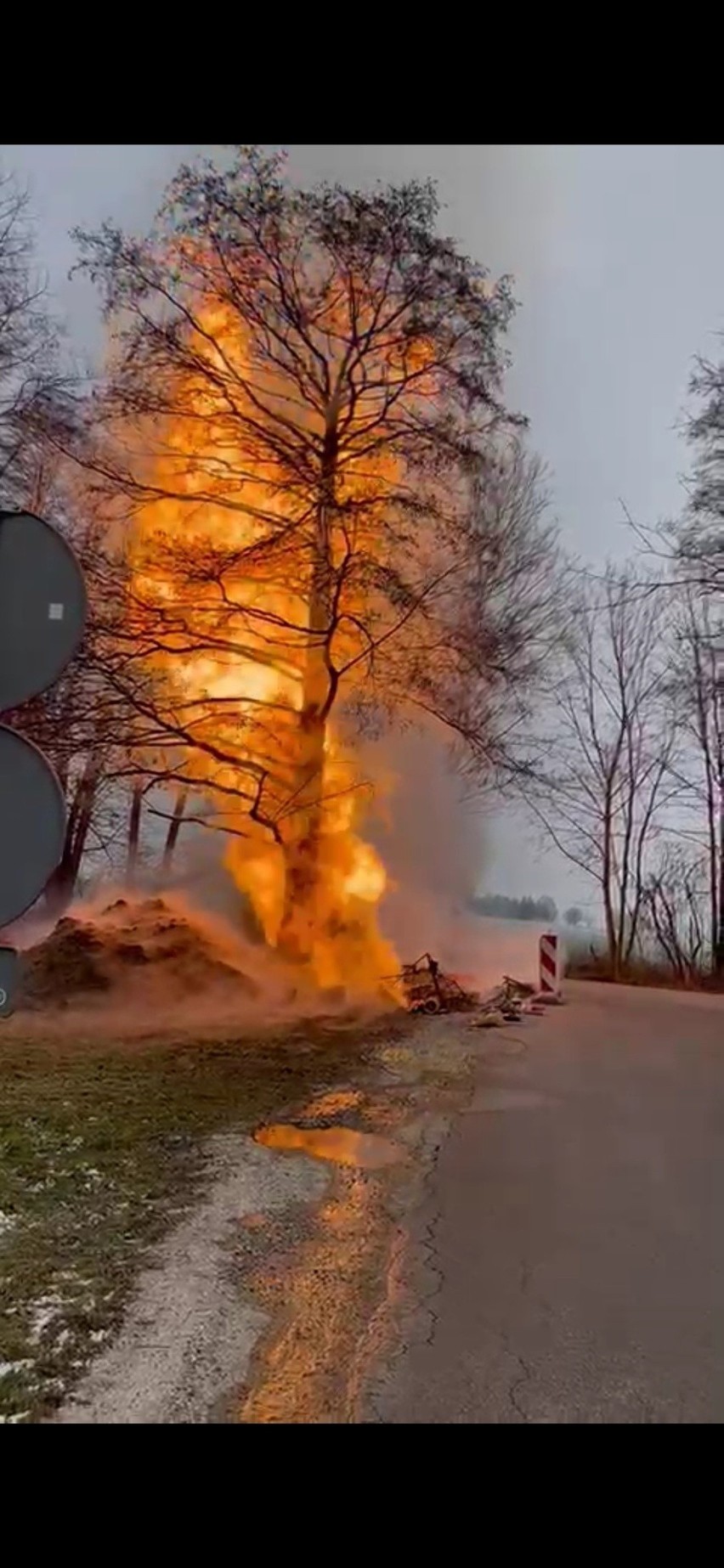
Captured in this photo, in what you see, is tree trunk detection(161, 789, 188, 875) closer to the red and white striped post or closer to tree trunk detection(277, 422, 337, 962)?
tree trunk detection(277, 422, 337, 962)

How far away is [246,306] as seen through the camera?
3.35m

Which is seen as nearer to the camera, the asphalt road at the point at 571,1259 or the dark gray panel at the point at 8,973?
the dark gray panel at the point at 8,973

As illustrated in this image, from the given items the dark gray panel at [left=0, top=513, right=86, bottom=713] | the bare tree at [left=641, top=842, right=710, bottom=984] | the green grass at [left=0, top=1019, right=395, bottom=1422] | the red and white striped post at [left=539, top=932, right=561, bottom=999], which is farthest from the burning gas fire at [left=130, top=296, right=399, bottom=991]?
the dark gray panel at [left=0, top=513, right=86, bottom=713]

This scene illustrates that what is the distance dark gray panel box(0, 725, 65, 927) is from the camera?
0.81 meters

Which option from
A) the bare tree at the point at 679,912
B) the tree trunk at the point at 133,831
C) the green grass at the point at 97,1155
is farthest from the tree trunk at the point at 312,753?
the bare tree at the point at 679,912

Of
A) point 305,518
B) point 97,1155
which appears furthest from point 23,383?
point 97,1155

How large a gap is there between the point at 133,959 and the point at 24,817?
2616mm

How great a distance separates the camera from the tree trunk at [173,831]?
3.26m

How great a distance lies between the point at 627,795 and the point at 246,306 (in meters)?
2.34

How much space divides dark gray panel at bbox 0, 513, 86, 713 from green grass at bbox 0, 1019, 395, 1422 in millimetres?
845

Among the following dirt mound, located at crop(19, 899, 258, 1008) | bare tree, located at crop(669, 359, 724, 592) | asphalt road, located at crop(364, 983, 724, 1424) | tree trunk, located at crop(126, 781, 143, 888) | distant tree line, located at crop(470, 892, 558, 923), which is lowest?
asphalt road, located at crop(364, 983, 724, 1424)

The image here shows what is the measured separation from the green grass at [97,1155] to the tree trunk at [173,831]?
618 mm

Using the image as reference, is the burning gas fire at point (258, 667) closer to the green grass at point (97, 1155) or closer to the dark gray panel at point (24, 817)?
the green grass at point (97, 1155)
